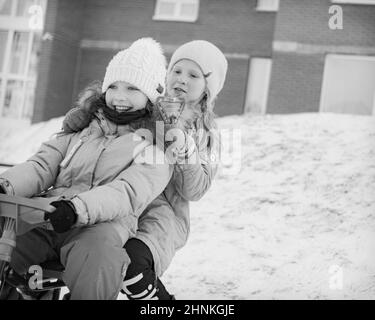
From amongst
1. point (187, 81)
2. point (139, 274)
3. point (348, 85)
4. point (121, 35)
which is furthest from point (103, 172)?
point (121, 35)

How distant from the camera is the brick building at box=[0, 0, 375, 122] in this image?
18.6 feet

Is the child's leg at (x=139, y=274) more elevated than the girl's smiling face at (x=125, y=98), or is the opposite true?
the girl's smiling face at (x=125, y=98)

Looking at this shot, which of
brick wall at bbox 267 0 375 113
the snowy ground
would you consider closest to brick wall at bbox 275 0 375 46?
brick wall at bbox 267 0 375 113

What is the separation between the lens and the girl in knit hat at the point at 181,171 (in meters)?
1.50

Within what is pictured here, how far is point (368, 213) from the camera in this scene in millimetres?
3520

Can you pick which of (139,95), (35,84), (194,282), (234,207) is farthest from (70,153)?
(35,84)

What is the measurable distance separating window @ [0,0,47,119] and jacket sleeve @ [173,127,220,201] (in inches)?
142

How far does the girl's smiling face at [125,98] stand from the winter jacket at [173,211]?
0.18 meters

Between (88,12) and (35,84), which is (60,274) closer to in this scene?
(88,12)

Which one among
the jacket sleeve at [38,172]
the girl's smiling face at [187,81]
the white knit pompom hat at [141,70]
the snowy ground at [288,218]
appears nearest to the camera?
the jacket sleeve at [38,172]

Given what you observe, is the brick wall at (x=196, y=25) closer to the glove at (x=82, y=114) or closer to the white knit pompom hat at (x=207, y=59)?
the white knit pompom hat at (x=207, y=59)

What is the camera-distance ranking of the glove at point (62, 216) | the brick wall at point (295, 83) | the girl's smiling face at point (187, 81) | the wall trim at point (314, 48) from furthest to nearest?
the brick wall at point (295, 83) < the wall trim at point (314, 48) < the girl's smiling face at point (187, 81) < the glove at point (62, 216)

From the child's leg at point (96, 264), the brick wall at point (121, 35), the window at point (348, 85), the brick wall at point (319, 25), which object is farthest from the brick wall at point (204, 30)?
the child's leg at point (96, 264)

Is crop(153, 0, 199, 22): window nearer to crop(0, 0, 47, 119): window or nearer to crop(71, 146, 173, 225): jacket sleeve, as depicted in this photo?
crop(0, 0, 47, 119): window
